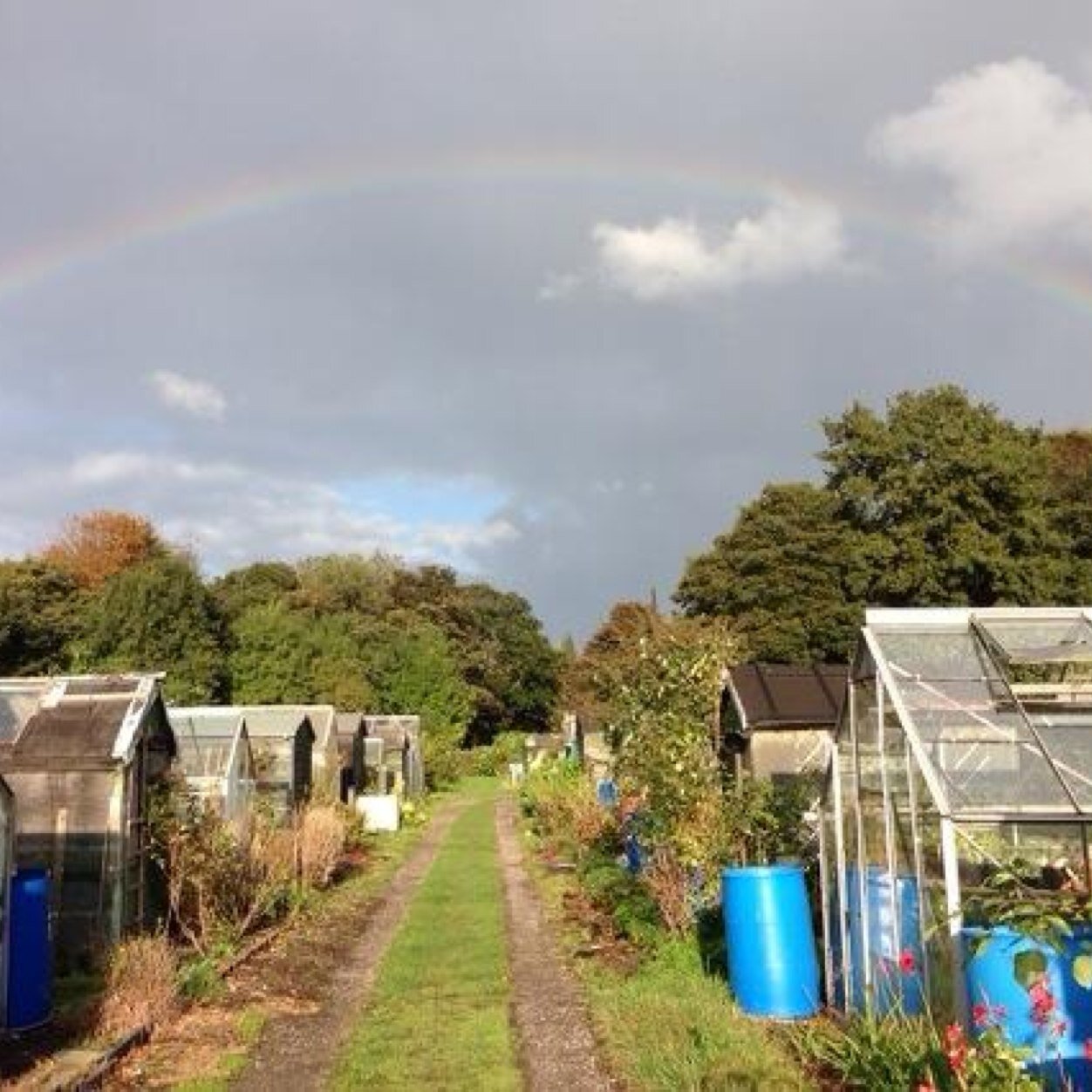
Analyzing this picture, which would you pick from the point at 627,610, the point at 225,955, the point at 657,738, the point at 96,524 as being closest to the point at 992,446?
the point at 627,610

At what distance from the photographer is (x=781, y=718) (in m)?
21.4

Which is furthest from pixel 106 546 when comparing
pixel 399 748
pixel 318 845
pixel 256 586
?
pixel 318 845

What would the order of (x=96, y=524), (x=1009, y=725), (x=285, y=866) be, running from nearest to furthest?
(x=1009, y=725)
(x=285, y=866)
(x=96, y=524)

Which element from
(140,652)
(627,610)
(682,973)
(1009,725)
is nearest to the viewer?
(1009,725)

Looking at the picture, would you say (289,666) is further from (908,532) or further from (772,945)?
(772,945)

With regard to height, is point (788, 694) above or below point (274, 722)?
below

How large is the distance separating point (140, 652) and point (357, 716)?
14.4 meters

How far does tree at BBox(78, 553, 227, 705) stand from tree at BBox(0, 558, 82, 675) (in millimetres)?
1158

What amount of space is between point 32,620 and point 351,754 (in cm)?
1921

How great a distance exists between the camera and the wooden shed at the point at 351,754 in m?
37.3

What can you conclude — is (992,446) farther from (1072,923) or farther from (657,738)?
(1072,923)

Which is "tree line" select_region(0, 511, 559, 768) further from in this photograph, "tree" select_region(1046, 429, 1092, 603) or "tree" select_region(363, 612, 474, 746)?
"tree" select_region(1046, 429, 1092, 603)

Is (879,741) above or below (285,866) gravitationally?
above

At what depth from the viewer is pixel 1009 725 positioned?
8828 mm
